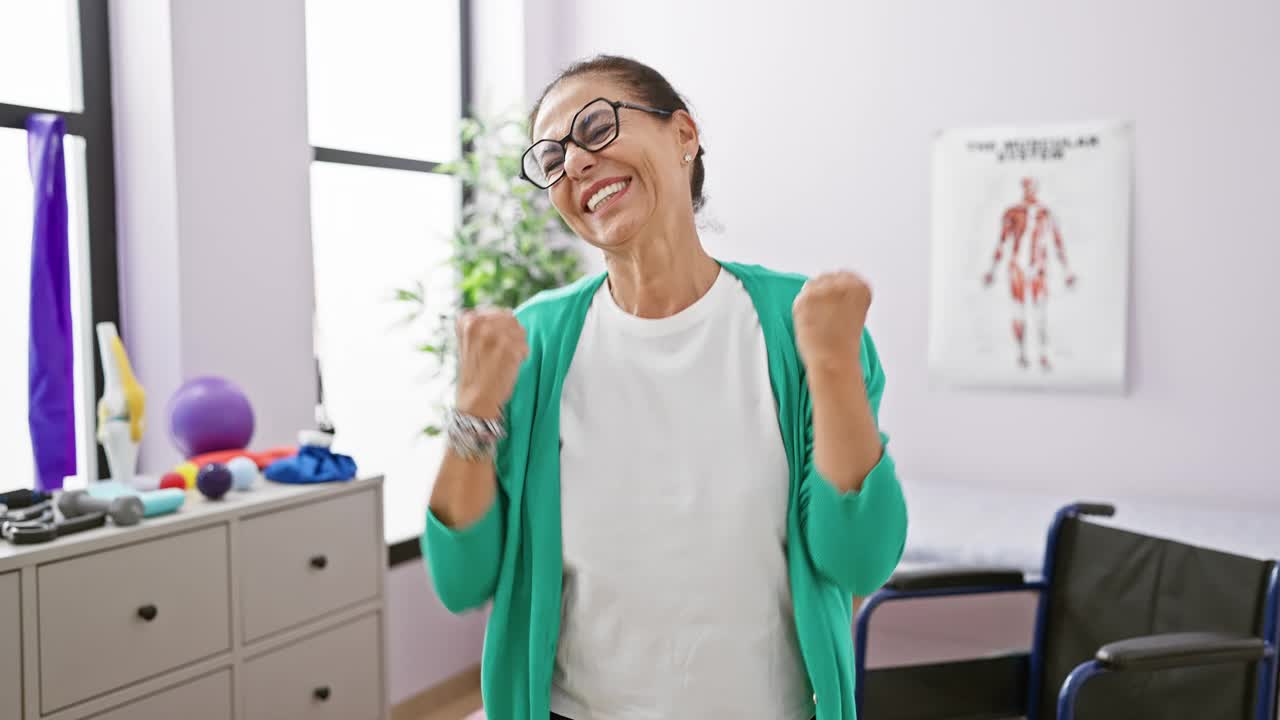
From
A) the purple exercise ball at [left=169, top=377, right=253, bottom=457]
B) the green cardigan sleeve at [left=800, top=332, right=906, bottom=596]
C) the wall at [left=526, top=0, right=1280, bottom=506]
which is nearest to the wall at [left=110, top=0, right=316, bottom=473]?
the purple exercise ball at [left=169, top=377, right=253, bottom=457]

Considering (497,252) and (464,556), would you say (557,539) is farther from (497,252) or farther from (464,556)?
(497,252)

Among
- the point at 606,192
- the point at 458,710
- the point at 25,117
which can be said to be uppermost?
the point at 25,117

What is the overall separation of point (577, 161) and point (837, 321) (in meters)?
0.33

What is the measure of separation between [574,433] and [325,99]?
254cm

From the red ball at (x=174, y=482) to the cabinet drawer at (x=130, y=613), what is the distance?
0.17 metres

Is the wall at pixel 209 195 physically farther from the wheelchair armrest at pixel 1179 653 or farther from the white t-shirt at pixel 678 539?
the wheelchair armrest at pixel 1179 653

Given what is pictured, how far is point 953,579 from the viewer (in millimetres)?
2176

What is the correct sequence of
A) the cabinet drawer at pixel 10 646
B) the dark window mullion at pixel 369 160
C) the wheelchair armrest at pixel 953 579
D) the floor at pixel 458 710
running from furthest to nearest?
the floor at pixel 458 710, the dark window mullion at pixel 369 160, the wheelchair armrest at pixel 953 579, the cabinet drawer at pixel 10 646

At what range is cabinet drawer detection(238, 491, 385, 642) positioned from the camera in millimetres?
2131

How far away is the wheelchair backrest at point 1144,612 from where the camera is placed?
1.84m

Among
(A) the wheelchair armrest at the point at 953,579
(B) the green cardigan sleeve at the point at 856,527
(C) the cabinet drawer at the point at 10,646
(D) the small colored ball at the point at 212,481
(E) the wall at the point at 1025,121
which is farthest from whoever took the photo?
(E) the wall at the point at 1025,121

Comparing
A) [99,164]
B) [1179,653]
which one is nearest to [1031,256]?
[1179,653]

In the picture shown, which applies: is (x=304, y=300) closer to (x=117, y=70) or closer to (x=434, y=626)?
(x=117, y=70)

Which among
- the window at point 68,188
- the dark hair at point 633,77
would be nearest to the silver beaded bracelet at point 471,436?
the dark hair at point 633,77
